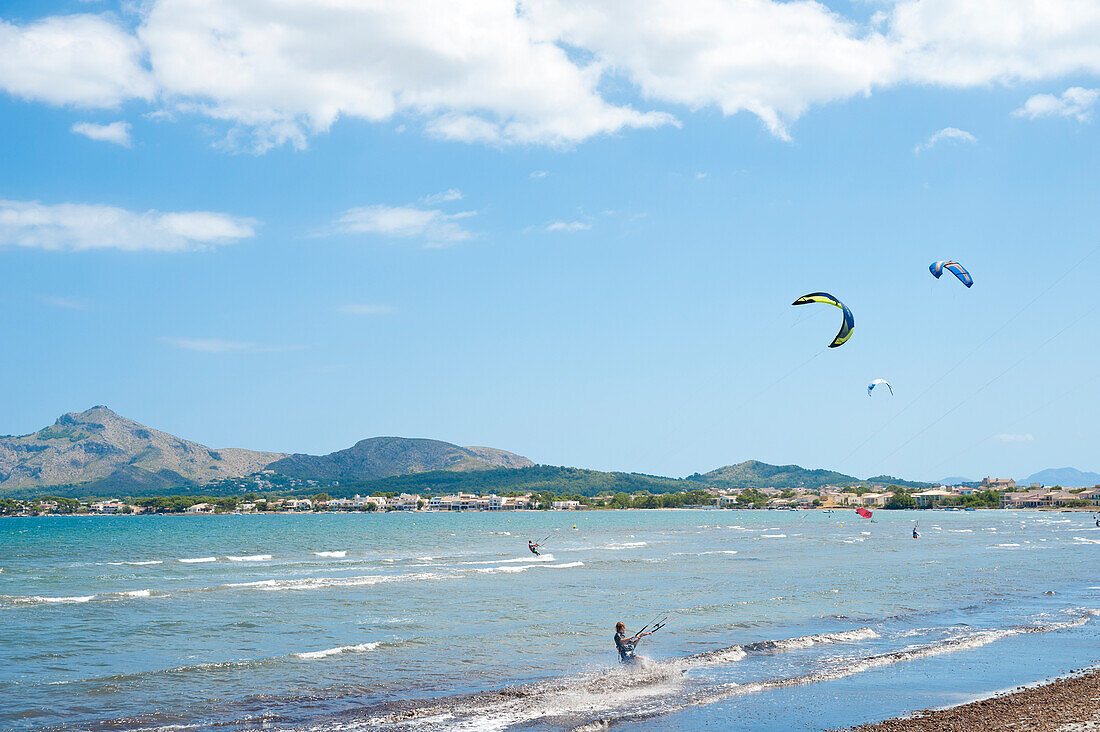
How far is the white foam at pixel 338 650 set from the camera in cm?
1997

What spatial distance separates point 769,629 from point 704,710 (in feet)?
29.5

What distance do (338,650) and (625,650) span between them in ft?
22.7

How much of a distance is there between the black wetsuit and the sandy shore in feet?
20.4

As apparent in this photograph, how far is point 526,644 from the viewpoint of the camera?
70.2ft

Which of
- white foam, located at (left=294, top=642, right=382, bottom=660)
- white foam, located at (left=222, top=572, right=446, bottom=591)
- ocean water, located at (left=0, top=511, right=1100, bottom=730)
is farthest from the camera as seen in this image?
white foam, located at (left=222, top=572, right=446, bottom=591)

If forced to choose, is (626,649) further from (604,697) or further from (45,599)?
(45,599)

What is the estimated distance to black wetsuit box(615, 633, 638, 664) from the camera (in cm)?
1889

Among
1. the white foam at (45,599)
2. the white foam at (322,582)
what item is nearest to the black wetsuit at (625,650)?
the white foam at (322,582)

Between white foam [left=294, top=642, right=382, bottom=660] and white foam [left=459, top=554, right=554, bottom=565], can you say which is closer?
white foam [left=294, top=642, right=382, bottom=660]

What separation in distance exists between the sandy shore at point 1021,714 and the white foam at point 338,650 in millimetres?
11920

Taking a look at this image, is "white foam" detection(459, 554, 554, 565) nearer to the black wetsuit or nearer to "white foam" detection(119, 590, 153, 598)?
"white foam" detection(119, 590, 153, 598)

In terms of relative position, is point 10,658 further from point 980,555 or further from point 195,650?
point 980,555

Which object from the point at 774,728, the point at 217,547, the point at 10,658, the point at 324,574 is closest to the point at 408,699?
the point at 774,728

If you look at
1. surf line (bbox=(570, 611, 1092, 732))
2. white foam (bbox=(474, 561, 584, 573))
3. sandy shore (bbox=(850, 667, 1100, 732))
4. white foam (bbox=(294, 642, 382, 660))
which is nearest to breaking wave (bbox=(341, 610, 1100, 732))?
surf line (bbox=(570, 611, 1092, 732))
